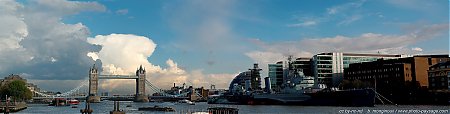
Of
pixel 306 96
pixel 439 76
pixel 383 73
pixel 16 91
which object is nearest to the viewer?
pixel 306 96

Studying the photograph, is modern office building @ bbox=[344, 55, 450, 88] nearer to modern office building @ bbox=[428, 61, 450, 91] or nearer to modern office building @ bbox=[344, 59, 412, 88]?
modern office building @ bbox=[344, 59, 412, 88]

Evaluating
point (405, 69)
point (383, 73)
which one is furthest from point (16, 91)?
point (405, 69)

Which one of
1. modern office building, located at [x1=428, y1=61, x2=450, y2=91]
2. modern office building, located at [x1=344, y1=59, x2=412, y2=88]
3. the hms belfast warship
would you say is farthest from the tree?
modern office building, located at [x1=428, y1=61, x2=450, y2=91]

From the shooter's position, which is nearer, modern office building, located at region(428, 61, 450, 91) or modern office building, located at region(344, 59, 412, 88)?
modern office building, located at region(428, 61, 450, 91)

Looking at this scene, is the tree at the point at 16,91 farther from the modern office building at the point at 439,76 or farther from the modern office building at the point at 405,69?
the modern office building at the point at 439,76

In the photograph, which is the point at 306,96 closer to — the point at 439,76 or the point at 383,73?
the point at 439,76

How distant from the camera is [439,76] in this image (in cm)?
15700

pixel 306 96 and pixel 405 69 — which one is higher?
pixel 405 69

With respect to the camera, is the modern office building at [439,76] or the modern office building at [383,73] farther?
the modern office building at [383,73]

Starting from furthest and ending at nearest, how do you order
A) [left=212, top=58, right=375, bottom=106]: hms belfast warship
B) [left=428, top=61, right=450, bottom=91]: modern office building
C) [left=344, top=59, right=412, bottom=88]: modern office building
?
[left=344, top=59, right=412, bottom=88]: modern office building
[left=428, top=61, right=450, bottom=91]: modern office building
[left=212, top=58, right=375, bottom=106]: hms belfast warship

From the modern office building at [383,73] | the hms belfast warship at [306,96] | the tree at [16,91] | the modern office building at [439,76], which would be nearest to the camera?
the hms belfast warship at [306,96]

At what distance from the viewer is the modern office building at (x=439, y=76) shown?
15288 centimetres

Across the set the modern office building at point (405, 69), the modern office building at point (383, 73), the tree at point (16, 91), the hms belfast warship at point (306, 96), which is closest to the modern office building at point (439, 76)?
the modern office building at point (405, 69)

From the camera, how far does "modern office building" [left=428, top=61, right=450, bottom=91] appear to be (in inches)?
6019
